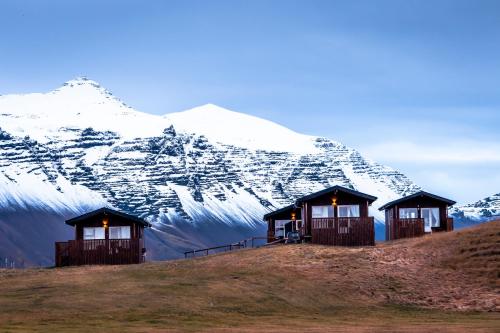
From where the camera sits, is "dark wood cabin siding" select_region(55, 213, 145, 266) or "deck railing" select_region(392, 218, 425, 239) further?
"deck railing" select_region(392, 218, 425, 239)

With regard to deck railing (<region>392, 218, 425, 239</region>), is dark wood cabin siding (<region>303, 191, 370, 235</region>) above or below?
above

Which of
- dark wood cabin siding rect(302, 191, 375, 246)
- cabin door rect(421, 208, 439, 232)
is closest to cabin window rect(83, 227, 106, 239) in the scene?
dark wood cabin siding rect(302, 191, 375, 246)

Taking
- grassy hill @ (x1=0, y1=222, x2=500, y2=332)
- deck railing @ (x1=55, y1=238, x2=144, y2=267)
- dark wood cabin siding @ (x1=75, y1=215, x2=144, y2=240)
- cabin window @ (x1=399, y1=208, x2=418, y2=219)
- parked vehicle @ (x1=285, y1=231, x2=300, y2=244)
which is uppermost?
cabin window @ (x1=399, y1=208, x2=418, y2=219)

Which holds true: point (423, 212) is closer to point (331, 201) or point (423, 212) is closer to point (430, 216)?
point (430, 216)

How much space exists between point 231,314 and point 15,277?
26523 mm

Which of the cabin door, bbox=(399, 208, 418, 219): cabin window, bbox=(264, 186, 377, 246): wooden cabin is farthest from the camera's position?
bbox=(399, 208, 418, 219): cabin window

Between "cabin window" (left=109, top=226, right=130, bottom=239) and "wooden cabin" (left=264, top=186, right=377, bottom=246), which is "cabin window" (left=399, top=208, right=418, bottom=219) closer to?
"wooden cabin" (left=264, top=186, right=377, bottom=246)

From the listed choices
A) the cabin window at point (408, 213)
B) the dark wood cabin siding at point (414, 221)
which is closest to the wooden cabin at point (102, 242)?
the dark wood cabin siding at point (414, 221)

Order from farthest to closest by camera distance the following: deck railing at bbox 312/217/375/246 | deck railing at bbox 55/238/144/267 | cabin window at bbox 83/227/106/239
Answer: cabin window at bbox 83/227/106/239, deck railing at bbox 312/217/375/246, deck railing at bbox 55/238/144/267

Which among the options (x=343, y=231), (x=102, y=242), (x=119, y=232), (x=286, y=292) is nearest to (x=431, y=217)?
(x=343, y=231)

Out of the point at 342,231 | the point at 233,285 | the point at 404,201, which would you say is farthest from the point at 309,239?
the point at 233,285

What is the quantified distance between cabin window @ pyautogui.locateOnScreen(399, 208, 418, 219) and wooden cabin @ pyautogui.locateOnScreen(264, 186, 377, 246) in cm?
870

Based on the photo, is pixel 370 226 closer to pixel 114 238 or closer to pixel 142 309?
pixel 114 238

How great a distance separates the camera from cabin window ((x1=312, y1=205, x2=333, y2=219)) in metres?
94.5
